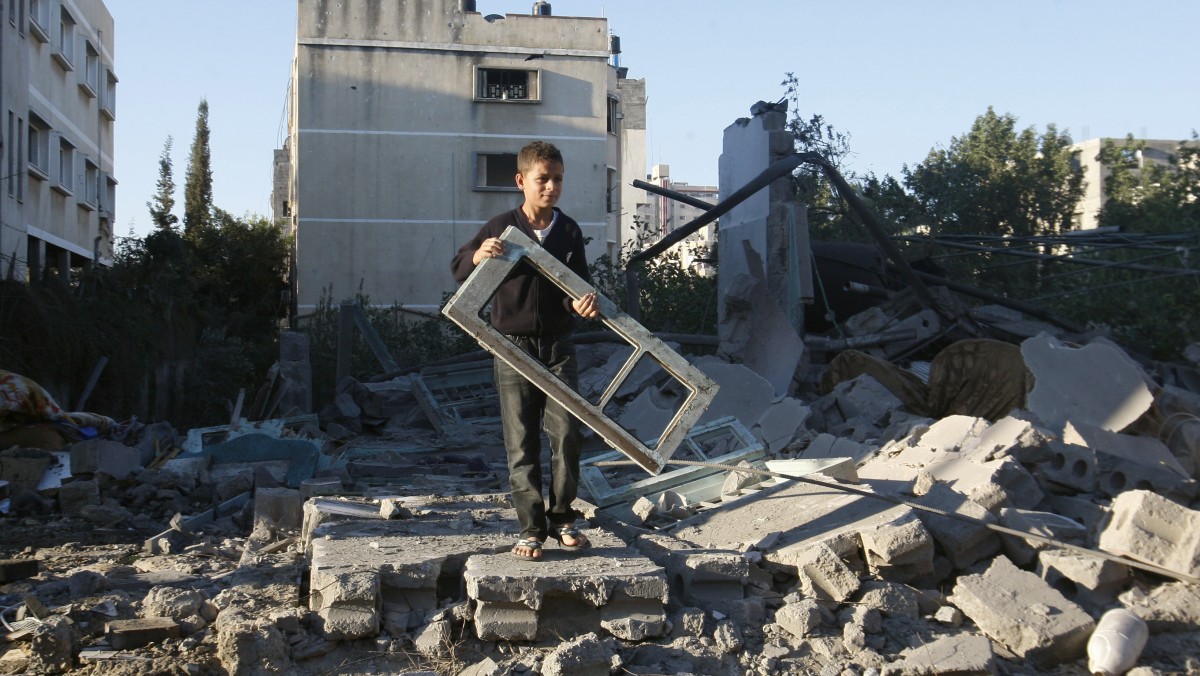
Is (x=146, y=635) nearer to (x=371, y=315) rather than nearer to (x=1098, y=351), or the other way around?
(x=1098, y=351)

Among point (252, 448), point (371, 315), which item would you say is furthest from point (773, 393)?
point (371, 315)

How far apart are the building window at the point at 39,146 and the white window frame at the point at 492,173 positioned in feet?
36.2

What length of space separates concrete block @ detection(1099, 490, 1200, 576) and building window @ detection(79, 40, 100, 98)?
2020 cm

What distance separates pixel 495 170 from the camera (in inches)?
1059

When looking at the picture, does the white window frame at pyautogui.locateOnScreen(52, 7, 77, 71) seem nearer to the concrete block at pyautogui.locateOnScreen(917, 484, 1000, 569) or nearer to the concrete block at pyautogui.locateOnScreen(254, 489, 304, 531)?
the concrete block at pyautogui.locateOnScreen(254, 489, 304, 531)

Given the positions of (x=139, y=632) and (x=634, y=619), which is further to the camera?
(x=634, y=619)

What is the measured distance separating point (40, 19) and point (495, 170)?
1213cm

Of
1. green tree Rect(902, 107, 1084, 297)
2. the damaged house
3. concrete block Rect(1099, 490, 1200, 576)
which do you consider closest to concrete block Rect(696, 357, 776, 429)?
the damaged house

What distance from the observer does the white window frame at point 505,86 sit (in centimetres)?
2662

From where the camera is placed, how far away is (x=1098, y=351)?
698 centimetres

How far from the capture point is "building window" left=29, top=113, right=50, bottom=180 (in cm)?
1639

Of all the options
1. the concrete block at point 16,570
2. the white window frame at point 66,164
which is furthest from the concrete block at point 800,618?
the white window frame at point 66,164

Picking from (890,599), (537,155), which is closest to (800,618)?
(890,599)

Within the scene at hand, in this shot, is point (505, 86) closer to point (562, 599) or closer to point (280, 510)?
point (280, 510)
